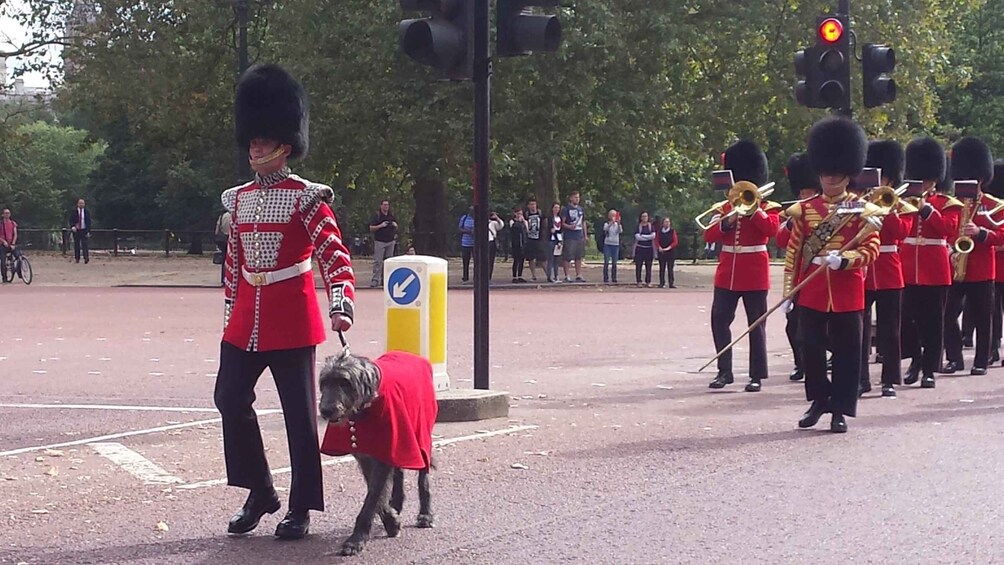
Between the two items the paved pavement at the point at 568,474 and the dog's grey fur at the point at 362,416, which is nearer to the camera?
the dog's grey fur at the point at 362,416

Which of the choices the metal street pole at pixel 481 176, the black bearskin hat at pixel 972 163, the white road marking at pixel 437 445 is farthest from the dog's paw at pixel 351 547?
the black bearskin hat at pixel 972 163

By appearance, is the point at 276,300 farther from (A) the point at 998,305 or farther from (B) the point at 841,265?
(A) the point at 998,305

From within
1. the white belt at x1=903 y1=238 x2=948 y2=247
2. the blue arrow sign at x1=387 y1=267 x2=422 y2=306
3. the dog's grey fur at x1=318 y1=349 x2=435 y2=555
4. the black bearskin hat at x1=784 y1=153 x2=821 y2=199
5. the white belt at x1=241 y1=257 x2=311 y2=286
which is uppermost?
the black bearskin hat at x1=784 y1=153 x2=821 y2=199

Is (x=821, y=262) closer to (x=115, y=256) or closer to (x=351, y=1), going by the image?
(x=351, y=1)

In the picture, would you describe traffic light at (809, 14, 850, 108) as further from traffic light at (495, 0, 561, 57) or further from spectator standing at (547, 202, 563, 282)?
spectator standing at (547, 202, 563, 282)

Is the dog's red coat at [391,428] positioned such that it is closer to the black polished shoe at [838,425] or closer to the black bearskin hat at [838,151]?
the black polished shoe at [838,425]

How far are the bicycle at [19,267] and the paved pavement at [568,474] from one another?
58.3ft

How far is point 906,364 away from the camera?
566 inches

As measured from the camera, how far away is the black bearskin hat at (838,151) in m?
9.78

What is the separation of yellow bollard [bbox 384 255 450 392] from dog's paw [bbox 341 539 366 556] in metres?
4.13

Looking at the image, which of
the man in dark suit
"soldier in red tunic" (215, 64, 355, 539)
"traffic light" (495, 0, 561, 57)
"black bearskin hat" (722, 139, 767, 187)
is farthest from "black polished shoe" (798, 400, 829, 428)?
the man in dark suit

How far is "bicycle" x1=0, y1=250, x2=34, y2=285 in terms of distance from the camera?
31562 mm

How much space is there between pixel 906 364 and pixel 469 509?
8.39 m

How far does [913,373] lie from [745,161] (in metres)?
2.22
